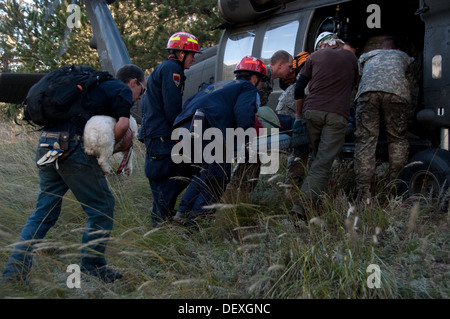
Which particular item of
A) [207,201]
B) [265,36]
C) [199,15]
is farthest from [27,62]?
[207,201]

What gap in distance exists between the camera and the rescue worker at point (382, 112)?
16.4 ft

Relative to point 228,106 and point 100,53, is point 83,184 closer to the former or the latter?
point 228,106

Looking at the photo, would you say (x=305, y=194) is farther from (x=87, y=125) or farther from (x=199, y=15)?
(x=199, y=15)

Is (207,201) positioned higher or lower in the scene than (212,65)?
lower

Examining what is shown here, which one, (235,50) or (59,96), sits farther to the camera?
(235,50)

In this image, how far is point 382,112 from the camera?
17.0 ft

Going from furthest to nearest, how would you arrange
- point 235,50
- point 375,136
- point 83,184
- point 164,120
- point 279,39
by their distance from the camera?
point 235,50
point 279,39
point 375,136
point 164,120
point 83,184

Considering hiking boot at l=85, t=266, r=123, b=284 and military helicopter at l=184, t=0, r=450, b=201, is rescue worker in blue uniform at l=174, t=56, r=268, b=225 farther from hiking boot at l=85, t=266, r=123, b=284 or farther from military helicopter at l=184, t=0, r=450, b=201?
military helicopter at l=184, t=0, r=450, b=201

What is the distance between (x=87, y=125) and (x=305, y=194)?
6.93ft

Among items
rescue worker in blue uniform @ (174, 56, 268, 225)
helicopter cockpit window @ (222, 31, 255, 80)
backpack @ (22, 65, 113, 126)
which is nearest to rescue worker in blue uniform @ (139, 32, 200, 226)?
rescue worker in blue uniform @ (174, 56, 268, 225)

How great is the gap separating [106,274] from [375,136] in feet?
9.86

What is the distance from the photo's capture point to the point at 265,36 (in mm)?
7246

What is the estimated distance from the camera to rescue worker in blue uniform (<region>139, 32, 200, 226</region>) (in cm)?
479

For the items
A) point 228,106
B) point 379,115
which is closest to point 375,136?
point 379,115
